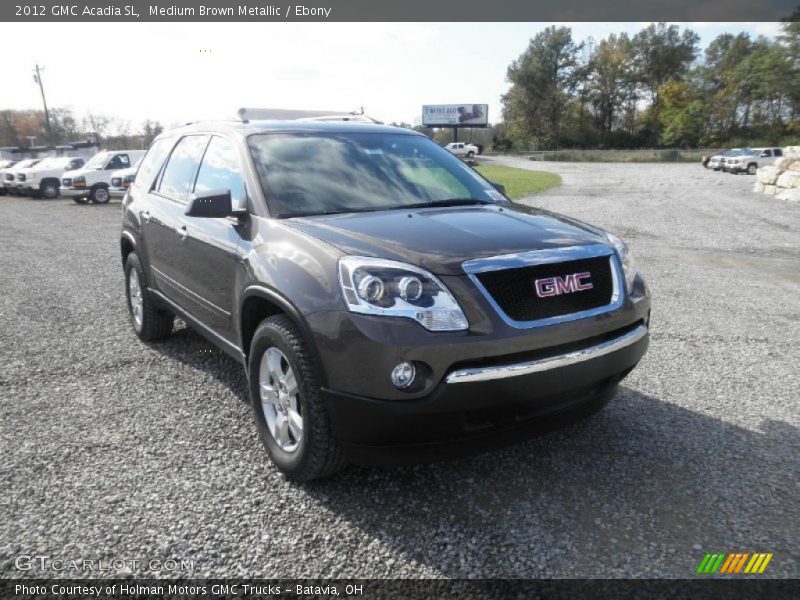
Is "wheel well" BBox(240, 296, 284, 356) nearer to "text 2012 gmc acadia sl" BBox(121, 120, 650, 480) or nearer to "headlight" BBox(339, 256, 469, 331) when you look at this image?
"text 2012 gmc acadia sl" BBox(121, 120, 650, 480)

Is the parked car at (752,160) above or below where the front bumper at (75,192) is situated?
below

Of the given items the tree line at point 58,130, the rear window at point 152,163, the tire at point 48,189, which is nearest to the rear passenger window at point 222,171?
the rear window at point 152,163

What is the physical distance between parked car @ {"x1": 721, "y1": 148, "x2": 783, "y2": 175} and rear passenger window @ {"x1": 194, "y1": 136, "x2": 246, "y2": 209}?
4004cm

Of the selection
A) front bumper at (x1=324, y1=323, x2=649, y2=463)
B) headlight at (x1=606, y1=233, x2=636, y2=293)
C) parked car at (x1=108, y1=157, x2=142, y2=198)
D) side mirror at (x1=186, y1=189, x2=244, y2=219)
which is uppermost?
side mirror at (x1=186, y1=189, x2=244, y2=219)

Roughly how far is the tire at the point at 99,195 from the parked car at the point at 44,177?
4.15 metres

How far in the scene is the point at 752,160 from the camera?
36.7 meters

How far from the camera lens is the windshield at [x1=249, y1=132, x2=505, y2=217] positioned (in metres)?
3.45

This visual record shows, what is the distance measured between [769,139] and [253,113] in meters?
75.0

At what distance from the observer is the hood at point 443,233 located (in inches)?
106

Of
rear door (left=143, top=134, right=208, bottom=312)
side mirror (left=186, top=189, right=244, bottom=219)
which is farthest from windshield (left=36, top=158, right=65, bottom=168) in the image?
side mirror (left=186, top=189, right=244, bottom=219)

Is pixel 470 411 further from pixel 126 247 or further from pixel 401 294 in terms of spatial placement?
pixel 126 247

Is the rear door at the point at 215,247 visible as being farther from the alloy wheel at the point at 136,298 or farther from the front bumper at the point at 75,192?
the front bumper at the point at 75,192

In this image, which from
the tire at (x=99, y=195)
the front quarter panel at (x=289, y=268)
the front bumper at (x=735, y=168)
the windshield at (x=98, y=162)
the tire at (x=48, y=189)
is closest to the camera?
the front quarter panel at (x=289, y=268)

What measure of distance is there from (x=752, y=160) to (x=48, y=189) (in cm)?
3845
